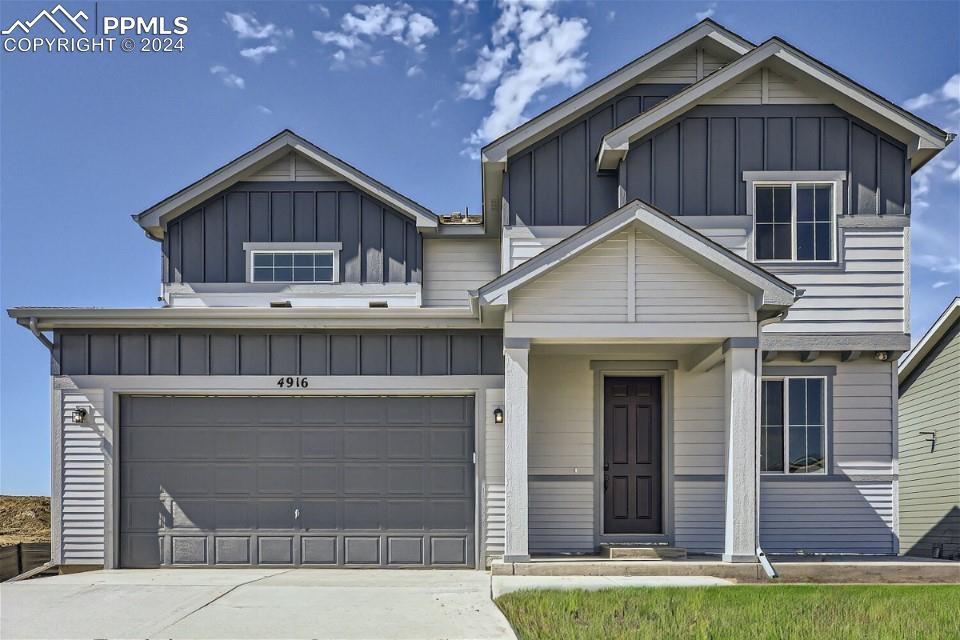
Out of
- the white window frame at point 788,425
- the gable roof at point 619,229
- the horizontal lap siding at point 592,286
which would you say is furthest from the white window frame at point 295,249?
the white window frame at point 788,425

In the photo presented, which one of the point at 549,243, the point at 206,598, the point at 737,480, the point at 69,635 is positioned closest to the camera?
the point at 69,635

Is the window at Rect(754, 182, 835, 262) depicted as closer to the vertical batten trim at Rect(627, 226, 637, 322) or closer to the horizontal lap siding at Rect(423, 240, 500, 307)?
the vertical batten trim at Rect(627, 226, 637, 322)

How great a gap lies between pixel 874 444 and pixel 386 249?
7.89m

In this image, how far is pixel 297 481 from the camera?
1009cm

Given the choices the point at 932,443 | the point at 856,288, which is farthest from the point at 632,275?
the point at 932,443

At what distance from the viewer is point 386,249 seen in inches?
492

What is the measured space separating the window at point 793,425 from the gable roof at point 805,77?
3682mm

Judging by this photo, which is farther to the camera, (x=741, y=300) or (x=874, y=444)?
(x=874, y=444)

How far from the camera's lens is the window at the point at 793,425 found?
34.4 ft

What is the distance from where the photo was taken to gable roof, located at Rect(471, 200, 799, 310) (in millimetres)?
8523

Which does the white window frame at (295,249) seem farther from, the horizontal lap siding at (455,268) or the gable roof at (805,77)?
the gable roof at (805,77)

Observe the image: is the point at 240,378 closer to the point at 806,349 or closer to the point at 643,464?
the point at 643,464

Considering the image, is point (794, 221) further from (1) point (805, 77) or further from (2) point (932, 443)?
(2) point (932, 443)

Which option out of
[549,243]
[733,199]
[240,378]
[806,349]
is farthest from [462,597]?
[733,199]
